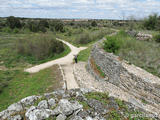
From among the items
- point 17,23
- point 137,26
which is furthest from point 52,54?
point 17,23

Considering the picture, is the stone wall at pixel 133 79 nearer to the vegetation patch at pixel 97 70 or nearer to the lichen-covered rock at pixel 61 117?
the vegetation patch at pixel 97 70

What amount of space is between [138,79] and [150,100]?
101 cm

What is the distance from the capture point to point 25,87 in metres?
7.77

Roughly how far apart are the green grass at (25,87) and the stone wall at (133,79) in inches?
142

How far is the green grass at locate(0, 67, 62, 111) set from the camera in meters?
6.73

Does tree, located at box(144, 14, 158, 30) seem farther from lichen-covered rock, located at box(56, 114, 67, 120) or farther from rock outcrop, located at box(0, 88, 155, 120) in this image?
lichen-covered rock, located at box(56, 114, 67, 120)

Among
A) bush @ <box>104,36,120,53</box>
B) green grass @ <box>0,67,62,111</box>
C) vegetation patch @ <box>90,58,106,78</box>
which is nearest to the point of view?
green grass @ <box>0,67,62,111</box>

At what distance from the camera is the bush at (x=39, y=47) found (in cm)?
1361

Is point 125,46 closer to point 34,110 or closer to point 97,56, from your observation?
point 97,56

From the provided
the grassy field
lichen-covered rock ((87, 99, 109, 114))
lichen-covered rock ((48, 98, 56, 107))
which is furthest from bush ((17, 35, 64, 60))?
lichen-covered rock ((87, 99, 109, 114))

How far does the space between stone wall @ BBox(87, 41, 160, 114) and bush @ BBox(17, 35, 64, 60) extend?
8.35 metres

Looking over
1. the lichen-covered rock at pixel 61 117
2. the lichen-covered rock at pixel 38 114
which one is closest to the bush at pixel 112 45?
the lichen-covered rock at pixel 61 117

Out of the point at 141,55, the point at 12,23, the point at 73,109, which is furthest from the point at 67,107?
the point at 12,23

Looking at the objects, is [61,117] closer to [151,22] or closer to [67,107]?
[67,107]
